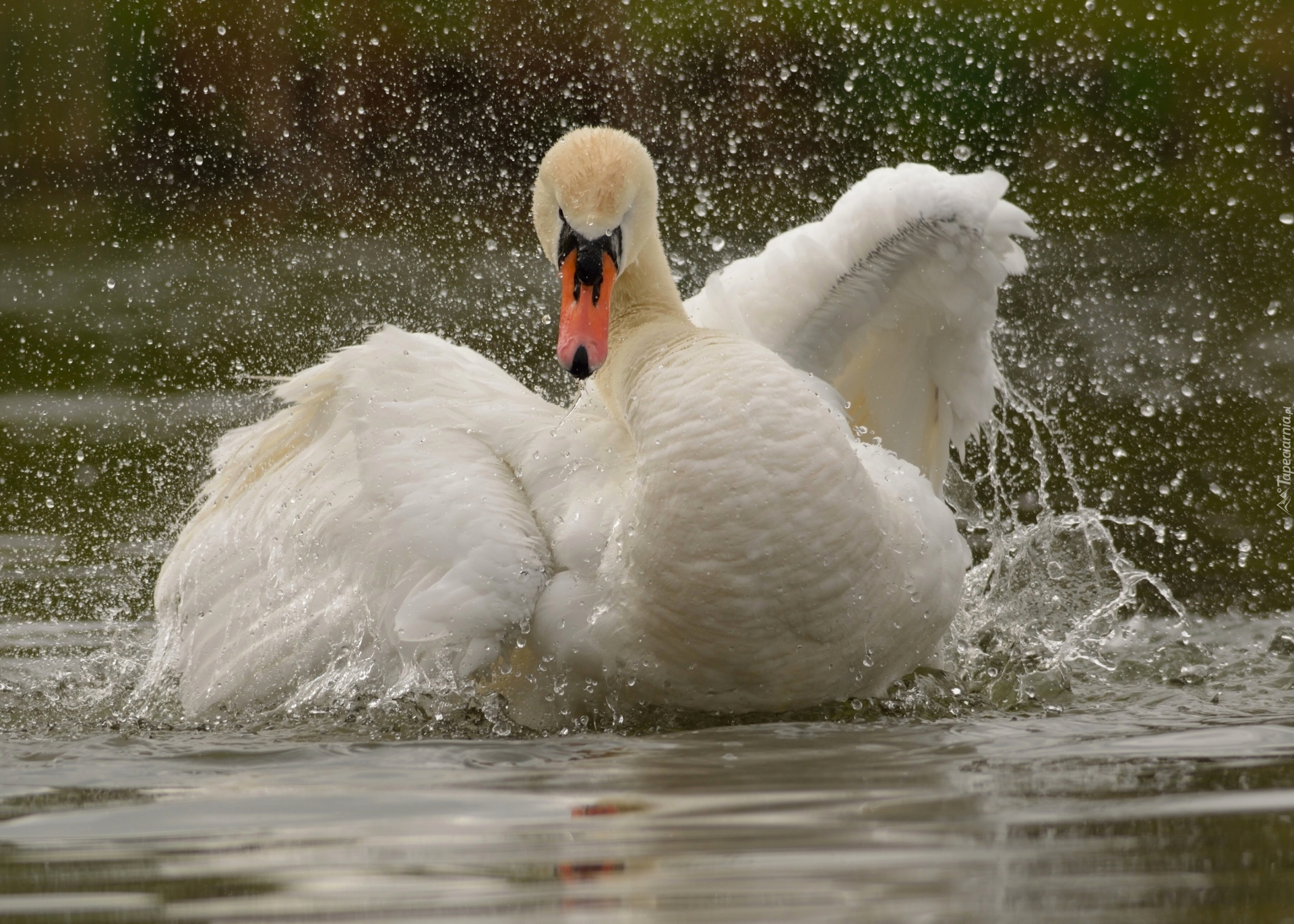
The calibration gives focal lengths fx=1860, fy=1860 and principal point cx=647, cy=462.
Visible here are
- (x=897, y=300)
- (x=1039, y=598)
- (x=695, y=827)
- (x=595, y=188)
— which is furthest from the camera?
(x=1039, y=598)

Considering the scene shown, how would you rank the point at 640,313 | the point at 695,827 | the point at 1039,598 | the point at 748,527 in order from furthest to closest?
the point at 1039,598 → the point at 640,313 → the point at 748,527 → the point at 695,827

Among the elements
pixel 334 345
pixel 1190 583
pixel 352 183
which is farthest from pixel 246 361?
pixel 1190 583

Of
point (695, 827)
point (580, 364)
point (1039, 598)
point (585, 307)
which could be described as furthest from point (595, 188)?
point (1039, 598)

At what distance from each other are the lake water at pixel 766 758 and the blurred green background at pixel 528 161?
1185mm

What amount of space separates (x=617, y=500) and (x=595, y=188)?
0.84m

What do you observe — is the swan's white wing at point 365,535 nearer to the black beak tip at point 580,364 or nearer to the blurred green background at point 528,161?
the black beak tip at point 580,364

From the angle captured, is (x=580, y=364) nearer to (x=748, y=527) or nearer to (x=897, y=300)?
(x=748, y=527)

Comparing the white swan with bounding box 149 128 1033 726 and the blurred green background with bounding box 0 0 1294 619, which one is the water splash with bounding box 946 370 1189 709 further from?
the blurred green background with bounding box 0 0 1294 619

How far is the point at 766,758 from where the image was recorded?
4129mm

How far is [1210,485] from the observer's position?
7949 millimetres

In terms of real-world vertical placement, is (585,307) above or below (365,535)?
above

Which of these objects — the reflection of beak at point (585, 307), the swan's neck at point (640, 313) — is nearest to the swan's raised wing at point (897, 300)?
the swan's neck at point (640, 313)

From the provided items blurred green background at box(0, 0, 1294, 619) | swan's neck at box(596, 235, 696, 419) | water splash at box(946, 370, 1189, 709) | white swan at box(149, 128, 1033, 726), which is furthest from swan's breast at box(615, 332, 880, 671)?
blurred green background at box(0, 0, 1294, 619)

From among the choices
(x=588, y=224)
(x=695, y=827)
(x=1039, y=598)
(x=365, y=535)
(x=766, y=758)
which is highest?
(x=588, y=224)
